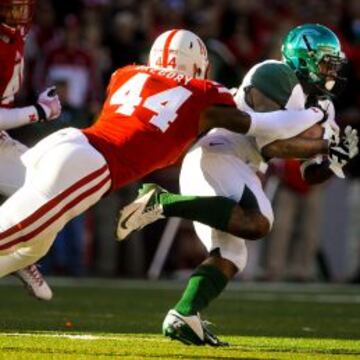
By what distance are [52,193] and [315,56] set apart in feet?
5.79

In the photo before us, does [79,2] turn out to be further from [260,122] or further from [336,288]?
[260,122]

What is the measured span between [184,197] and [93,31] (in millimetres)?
5868

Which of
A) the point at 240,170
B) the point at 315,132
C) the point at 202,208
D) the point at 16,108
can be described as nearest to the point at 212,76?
the point at 16,108

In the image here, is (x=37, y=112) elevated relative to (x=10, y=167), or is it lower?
elevated

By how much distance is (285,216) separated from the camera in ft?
40.3

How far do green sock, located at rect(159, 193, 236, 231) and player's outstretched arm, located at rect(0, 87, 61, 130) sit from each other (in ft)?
4.17

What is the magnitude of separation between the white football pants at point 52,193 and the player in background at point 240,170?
0.51 metres

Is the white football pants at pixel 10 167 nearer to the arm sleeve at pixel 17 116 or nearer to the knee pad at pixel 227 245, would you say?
the arm sleeve at pixel 17 116

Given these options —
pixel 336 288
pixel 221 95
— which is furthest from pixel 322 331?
pixel 336 288

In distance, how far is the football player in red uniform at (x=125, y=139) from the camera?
610 cm

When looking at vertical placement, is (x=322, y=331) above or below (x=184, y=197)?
below

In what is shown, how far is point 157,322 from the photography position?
788cm

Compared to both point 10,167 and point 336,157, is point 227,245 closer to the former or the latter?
point 336,157

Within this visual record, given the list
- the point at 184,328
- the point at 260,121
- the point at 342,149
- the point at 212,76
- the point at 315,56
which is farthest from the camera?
the point at 212,76
